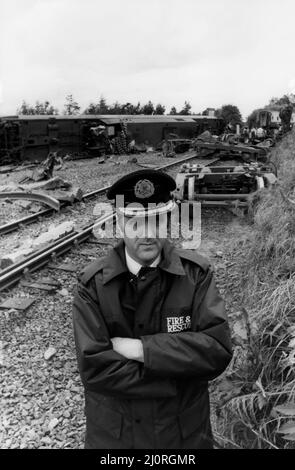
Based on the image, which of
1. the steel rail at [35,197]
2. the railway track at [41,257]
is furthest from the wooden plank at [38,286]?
the steel rail at [35,197]

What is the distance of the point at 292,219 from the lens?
4.75 meters

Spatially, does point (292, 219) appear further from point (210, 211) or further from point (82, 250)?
point (210, 211)

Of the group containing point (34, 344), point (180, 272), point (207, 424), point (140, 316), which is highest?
point (180, 272)

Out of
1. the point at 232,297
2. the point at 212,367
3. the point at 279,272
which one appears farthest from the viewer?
the point at 232,297

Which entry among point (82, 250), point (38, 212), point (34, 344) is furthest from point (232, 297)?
point (38, 212)

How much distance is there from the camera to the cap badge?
2059 mm

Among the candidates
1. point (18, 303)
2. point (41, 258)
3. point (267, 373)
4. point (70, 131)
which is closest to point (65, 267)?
point (41, 258)

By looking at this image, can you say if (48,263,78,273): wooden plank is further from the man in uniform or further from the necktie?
the necktie

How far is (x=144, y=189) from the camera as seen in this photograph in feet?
6.79

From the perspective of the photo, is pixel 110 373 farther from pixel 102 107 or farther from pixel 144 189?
pixel 102 107

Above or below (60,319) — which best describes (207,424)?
above

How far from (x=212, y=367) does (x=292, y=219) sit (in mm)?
3154

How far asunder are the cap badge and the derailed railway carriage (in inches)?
704

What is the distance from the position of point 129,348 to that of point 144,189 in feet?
2.28
